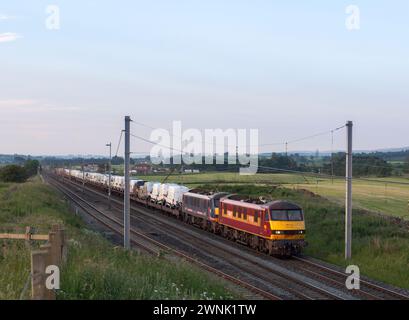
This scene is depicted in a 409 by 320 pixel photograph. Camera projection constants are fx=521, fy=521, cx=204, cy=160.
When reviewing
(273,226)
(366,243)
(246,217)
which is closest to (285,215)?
(273,226)

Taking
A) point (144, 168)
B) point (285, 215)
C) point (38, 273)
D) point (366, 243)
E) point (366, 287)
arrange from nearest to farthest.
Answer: point (38, 273) < point (366, 287) < point (285, 215) < point (366, 243) < point (144, 168)

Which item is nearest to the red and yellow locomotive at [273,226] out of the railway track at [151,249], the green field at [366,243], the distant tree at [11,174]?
the green field at [366,243]

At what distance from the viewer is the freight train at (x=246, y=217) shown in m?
29.3

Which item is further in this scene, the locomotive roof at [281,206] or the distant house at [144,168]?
the distant house at [144,168]

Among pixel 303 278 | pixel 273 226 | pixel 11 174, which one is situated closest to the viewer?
pixel 303 278

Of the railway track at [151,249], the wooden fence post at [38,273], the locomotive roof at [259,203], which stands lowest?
the railway track at [151,249]

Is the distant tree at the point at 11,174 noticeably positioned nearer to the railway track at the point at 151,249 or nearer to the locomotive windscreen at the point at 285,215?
the railway track at the point at 151,249

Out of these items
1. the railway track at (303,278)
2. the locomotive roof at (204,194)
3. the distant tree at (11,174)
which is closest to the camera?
the railway track at (303,278)

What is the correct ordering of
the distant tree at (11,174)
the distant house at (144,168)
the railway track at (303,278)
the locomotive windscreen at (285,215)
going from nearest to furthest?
the railway track at (303,278) < the locomotive windscreen at (285,215) < the distant tree at (11,174) < the distant house at (144,168)

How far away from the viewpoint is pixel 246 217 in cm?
3278

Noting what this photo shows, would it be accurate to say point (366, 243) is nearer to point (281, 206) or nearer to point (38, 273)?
point (281, 206)

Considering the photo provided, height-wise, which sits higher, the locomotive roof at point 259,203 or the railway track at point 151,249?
the locomotive roof at point 259,203
